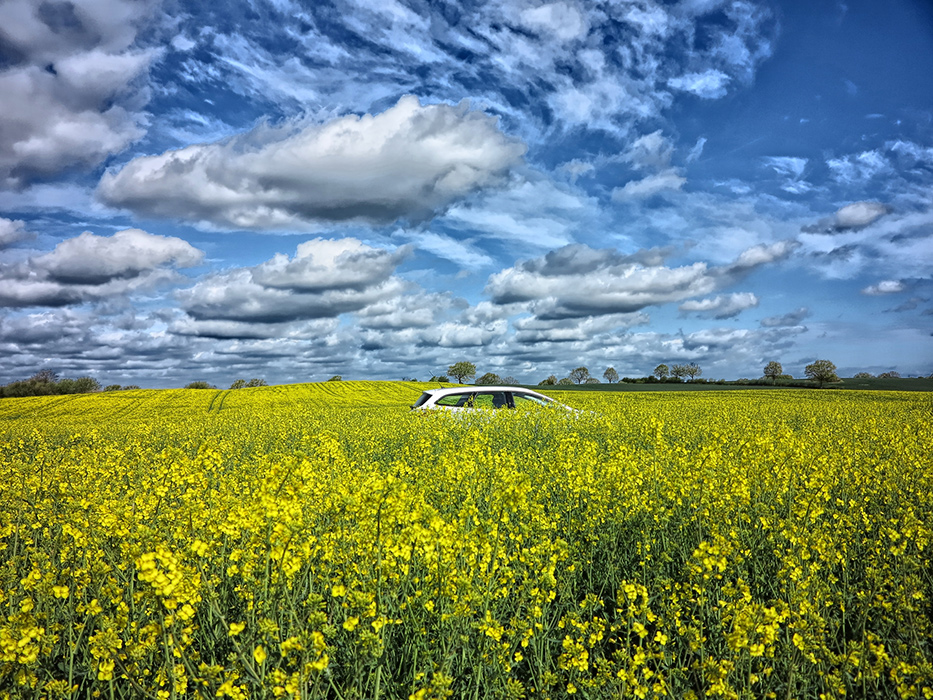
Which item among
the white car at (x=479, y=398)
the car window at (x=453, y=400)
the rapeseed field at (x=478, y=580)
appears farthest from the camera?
the car window at (x=453, y=400)

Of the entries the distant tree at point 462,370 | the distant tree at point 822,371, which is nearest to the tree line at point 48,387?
the distant tree at point 462,370

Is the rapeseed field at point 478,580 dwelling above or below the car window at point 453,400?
below

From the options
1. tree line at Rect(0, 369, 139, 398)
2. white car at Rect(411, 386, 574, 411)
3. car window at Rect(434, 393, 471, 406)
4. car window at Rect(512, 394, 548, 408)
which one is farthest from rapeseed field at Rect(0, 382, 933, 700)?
tree line at Rect(0, 369, 139, 398)

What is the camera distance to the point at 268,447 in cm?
1101

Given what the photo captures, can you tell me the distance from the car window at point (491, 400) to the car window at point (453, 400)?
0.41m

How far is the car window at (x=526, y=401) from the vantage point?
13.2 meters

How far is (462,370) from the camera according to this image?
2660 inches

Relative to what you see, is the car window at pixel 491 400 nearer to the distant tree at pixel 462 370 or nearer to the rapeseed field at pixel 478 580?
the rapeseed field at pixel 478 580

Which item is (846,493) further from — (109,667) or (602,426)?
(109,667)

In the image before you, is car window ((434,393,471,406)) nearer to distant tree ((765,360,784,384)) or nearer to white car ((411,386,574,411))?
white car ((411,386,574,411))

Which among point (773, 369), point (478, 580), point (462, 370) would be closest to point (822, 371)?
point (773, 369)

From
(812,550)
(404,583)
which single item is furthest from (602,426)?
(404,583)

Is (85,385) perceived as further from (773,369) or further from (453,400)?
(773,369)

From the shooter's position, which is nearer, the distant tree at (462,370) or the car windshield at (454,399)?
the car windshield at (454,399)
